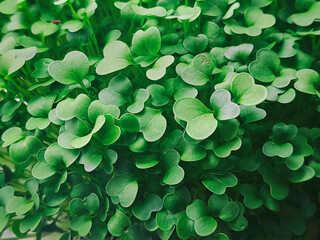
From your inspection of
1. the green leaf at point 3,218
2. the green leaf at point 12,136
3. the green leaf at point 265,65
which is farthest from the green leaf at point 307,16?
the green leaf at point 3,218

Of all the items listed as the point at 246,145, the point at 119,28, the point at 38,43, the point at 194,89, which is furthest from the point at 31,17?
the point at 246,145

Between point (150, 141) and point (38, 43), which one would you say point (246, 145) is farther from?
point (38, 43)

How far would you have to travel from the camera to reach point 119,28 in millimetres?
953

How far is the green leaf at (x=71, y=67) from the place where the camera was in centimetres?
76

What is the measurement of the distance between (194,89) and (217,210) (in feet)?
0.84

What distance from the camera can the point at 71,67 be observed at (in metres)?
0.77

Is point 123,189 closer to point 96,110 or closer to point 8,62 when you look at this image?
point 96,110

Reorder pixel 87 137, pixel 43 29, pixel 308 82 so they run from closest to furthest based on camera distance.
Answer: pixel 87 137 → pixel 308 82 → pixel 43 29

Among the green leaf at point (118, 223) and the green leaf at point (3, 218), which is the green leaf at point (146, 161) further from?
the green leaf at point (3, 218)

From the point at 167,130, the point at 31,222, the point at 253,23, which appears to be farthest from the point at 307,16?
the point at 31,222

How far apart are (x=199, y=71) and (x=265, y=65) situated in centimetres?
16

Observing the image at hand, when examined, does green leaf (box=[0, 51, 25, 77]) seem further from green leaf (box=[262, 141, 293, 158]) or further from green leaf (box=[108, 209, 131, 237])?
green leaf (box=[262, 141, 293, 158])

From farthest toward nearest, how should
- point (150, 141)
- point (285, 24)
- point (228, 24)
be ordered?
point (285, 24) → point (228, 24) → point (150, 141)

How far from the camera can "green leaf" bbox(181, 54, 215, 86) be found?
2.40ft
